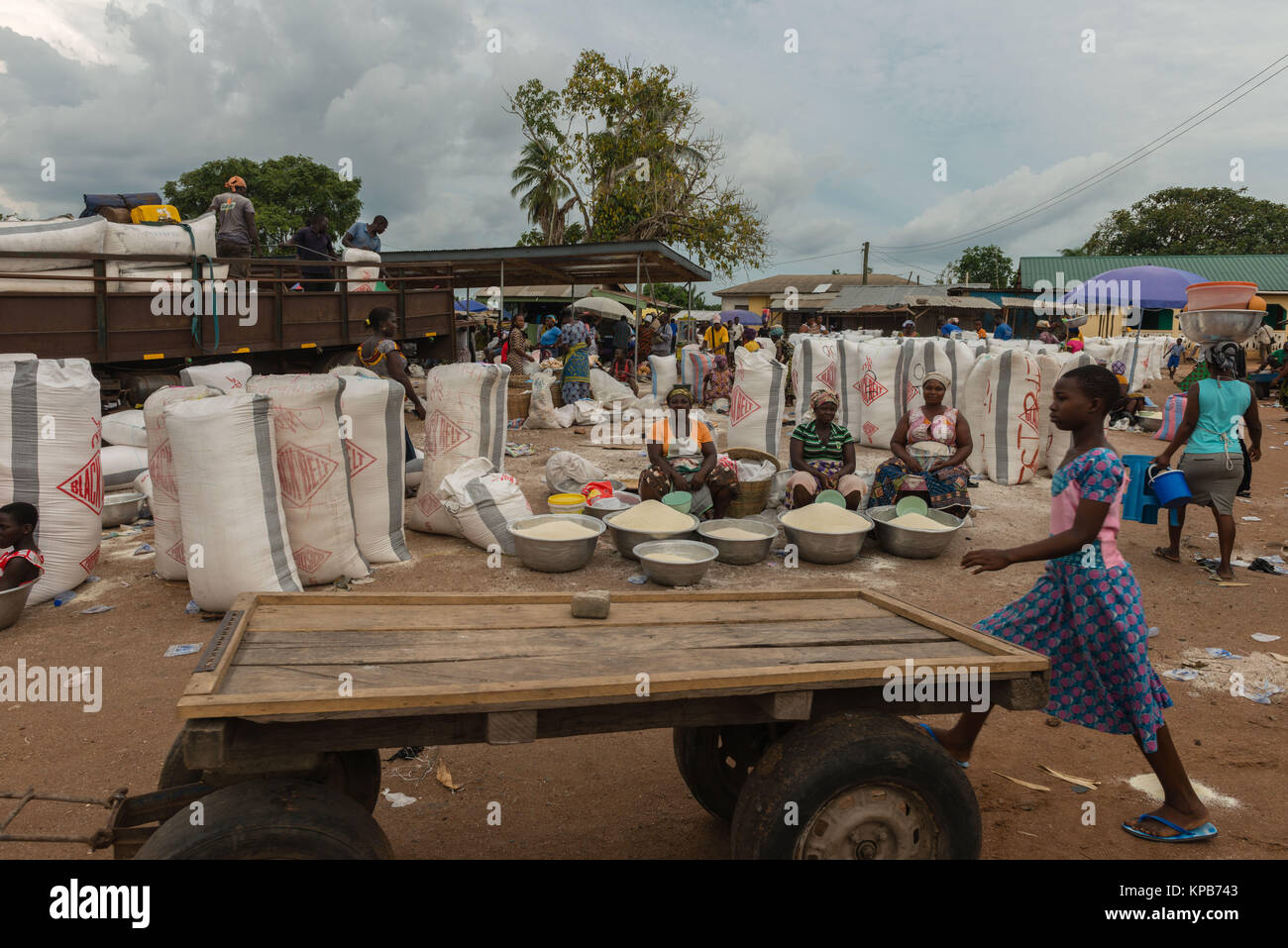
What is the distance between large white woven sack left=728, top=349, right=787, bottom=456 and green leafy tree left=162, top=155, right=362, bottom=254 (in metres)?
27.7

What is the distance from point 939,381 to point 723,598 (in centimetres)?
416

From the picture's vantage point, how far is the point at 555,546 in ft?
16.4

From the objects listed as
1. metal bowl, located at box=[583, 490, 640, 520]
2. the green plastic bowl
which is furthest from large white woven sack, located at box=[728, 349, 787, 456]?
the green plastic bowl

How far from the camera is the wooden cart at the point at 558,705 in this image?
164 cm

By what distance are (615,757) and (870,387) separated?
7.34m

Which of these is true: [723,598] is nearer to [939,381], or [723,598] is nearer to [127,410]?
[939,381]

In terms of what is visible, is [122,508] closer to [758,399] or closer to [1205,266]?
[758,399]

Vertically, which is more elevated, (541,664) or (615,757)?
(541,664)

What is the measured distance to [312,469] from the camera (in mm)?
4551

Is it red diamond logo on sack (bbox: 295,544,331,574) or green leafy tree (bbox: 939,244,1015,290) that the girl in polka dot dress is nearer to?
red diamond logo on sack (bbox: 295,544,331,574)

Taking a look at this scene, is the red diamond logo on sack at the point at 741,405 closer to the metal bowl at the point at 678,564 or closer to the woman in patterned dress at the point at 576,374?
the metal bowl at the point at 678,564

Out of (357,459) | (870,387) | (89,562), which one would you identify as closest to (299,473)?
(357,459)

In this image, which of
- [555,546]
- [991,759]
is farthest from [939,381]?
[991,759]

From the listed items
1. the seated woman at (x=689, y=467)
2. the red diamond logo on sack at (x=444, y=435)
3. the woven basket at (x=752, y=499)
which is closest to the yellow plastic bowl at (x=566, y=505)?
the seated woman at (x=689, y=467)
